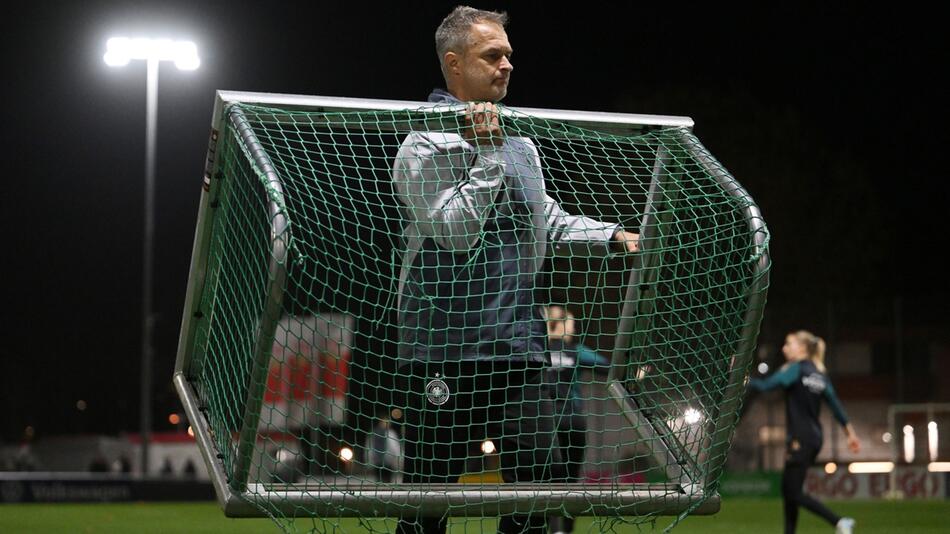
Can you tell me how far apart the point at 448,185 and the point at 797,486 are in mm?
7253

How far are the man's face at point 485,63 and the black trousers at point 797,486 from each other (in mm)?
7141

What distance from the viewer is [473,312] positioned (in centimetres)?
389

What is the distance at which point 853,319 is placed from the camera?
2762 centimetres

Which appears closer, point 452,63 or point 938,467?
point 452,63

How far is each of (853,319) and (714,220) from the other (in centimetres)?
2433

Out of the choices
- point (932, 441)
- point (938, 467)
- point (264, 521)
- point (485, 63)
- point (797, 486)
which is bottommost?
point (938, 467)

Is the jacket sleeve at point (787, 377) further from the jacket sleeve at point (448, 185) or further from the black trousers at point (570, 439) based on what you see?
the jacket sleeve at point (448, 185)

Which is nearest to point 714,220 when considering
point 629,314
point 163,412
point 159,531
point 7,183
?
point 629,314

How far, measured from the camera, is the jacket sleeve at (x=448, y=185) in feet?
12.4

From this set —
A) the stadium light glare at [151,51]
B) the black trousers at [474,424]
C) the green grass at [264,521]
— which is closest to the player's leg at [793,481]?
the green grass at [264,521]

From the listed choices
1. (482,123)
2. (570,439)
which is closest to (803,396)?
(570,439)

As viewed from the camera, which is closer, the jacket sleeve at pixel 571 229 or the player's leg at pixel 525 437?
the player's leg at pixel 525 437

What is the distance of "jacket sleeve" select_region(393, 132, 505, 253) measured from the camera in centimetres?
379

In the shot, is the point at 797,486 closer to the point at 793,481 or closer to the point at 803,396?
the point at 793,481
